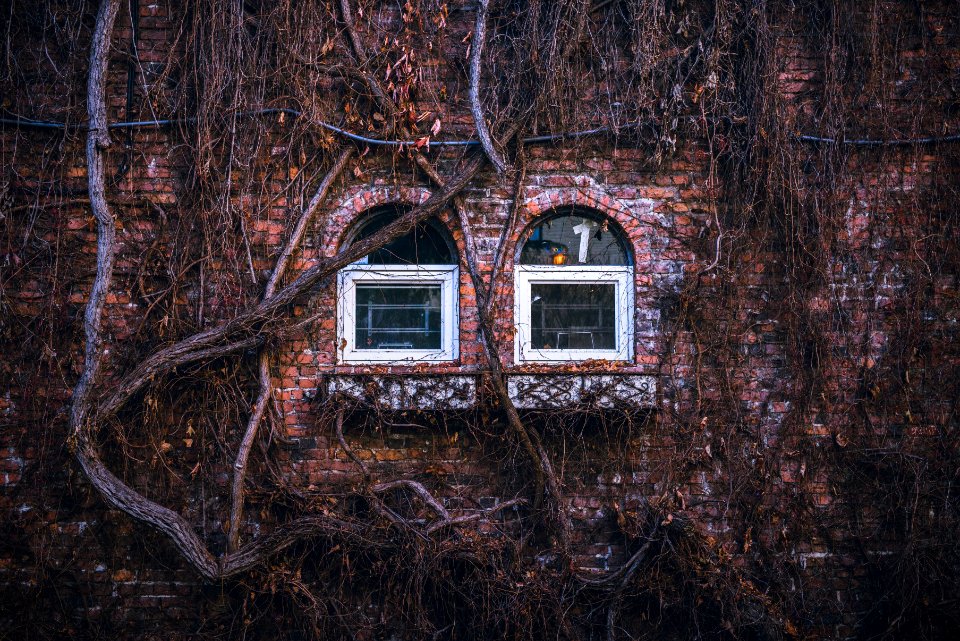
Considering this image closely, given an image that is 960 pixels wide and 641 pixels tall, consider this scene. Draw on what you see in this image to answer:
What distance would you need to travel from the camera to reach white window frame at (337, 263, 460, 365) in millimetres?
4457

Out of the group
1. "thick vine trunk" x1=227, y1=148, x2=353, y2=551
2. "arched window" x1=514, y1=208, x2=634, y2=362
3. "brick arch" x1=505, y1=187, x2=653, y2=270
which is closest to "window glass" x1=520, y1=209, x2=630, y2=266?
"arched window" x1=514, y1=208, x2=634, y2=362

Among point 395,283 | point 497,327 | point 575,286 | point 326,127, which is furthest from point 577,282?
point 326,127

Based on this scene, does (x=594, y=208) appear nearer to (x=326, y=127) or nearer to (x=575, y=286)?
(x=575, y=286)

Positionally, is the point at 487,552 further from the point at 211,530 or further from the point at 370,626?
the point at 211,530

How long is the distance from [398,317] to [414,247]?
0.49 metres

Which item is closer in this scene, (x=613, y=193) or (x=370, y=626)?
(x=370, y=626)

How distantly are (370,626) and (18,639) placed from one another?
2187 millimetres

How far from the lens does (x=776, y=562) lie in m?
4.29

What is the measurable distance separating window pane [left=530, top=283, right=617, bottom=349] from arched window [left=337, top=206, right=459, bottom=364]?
58cm

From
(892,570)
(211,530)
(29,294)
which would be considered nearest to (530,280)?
(211,530)

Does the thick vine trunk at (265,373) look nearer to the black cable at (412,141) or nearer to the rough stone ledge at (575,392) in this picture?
the black cable at (412,141)

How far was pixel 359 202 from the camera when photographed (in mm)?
4453

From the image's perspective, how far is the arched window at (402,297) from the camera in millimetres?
4496

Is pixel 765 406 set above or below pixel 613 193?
below
